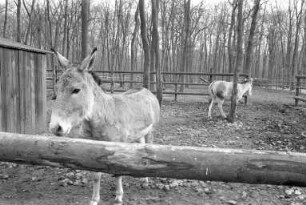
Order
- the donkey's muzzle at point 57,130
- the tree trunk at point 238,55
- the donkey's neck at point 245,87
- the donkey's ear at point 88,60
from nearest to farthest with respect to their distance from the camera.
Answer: the donkey's muzzle at point 57,130 < the donkey's ear at point 88,60 < the tree trunk at point 238,55 < the donkey's neck at point 245,87

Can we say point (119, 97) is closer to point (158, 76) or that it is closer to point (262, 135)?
point (262, 135)

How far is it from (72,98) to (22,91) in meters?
4.69

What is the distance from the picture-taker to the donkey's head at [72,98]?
3.03 meters

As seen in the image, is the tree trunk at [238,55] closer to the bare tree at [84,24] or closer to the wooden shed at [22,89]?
the bare tree at [84,24]

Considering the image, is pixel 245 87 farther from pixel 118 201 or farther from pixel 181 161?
pixel 181 161

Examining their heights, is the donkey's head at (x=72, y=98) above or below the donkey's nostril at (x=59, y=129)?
above

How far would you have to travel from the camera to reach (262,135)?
302 inches

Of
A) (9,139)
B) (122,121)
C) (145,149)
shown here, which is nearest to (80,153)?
(145,149)


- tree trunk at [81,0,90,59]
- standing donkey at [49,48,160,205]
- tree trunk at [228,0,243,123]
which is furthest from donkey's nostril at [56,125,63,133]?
tree trunk at [81,0,90,59]

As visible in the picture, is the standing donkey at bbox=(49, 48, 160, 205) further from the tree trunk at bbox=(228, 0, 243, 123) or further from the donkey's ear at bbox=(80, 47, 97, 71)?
the tree trunk at bbox=(228, 0, 243, 123)

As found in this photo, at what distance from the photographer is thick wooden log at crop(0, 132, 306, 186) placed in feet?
Answer: 5.84

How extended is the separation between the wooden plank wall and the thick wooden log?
5.25 m

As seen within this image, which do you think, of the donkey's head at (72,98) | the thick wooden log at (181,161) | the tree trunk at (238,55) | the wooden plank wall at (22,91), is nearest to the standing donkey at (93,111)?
the donkey's head at (72,98)

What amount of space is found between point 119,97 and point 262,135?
4896 millimetres
